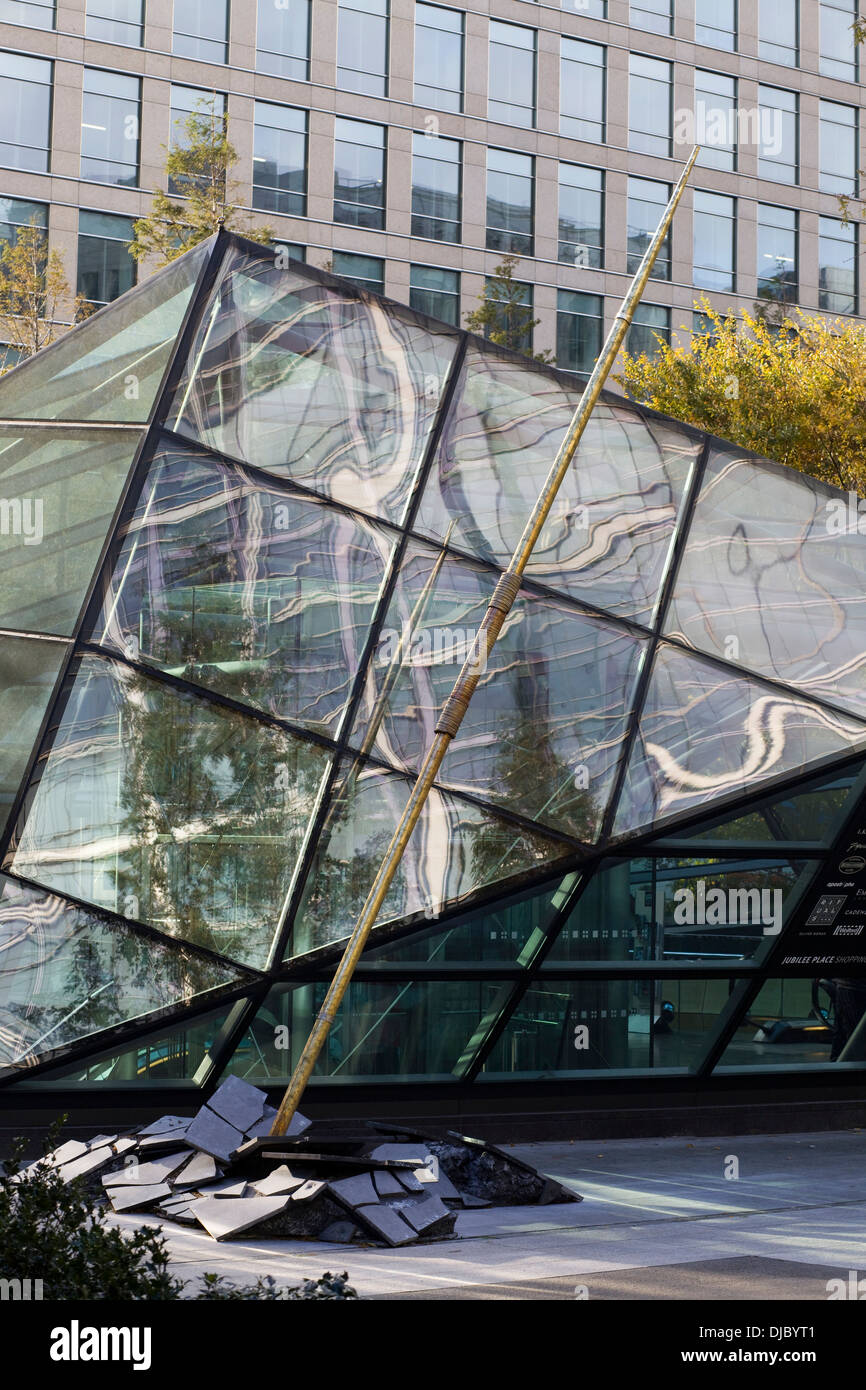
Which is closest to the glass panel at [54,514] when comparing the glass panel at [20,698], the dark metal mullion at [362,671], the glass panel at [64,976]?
the glass panel at [20,698]

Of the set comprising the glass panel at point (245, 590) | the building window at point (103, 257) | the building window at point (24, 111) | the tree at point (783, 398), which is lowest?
the glass panel at point (245, 590)

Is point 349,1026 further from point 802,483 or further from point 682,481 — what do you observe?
point 802,483

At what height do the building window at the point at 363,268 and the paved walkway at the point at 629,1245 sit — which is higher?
the building window at the point at 363,268

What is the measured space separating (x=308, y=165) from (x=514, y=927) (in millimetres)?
33906

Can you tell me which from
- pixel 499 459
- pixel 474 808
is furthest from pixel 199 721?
pixel 499 459

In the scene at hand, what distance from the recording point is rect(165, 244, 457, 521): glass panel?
12.8 m

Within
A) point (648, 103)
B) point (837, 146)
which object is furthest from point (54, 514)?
point (837, 146)

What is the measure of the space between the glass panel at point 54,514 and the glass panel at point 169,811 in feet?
2.46

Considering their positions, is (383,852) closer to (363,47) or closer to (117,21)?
(117,21)

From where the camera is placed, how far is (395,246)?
4444 centimetres

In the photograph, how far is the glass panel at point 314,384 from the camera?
12.8 metres

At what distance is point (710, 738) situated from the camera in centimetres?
1457

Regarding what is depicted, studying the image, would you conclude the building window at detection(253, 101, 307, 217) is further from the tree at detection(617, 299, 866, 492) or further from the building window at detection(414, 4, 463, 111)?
the tree at detection(617, 299, 866, 492)

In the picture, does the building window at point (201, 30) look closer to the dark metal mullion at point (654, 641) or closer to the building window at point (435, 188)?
the building window at point (435, 188)
